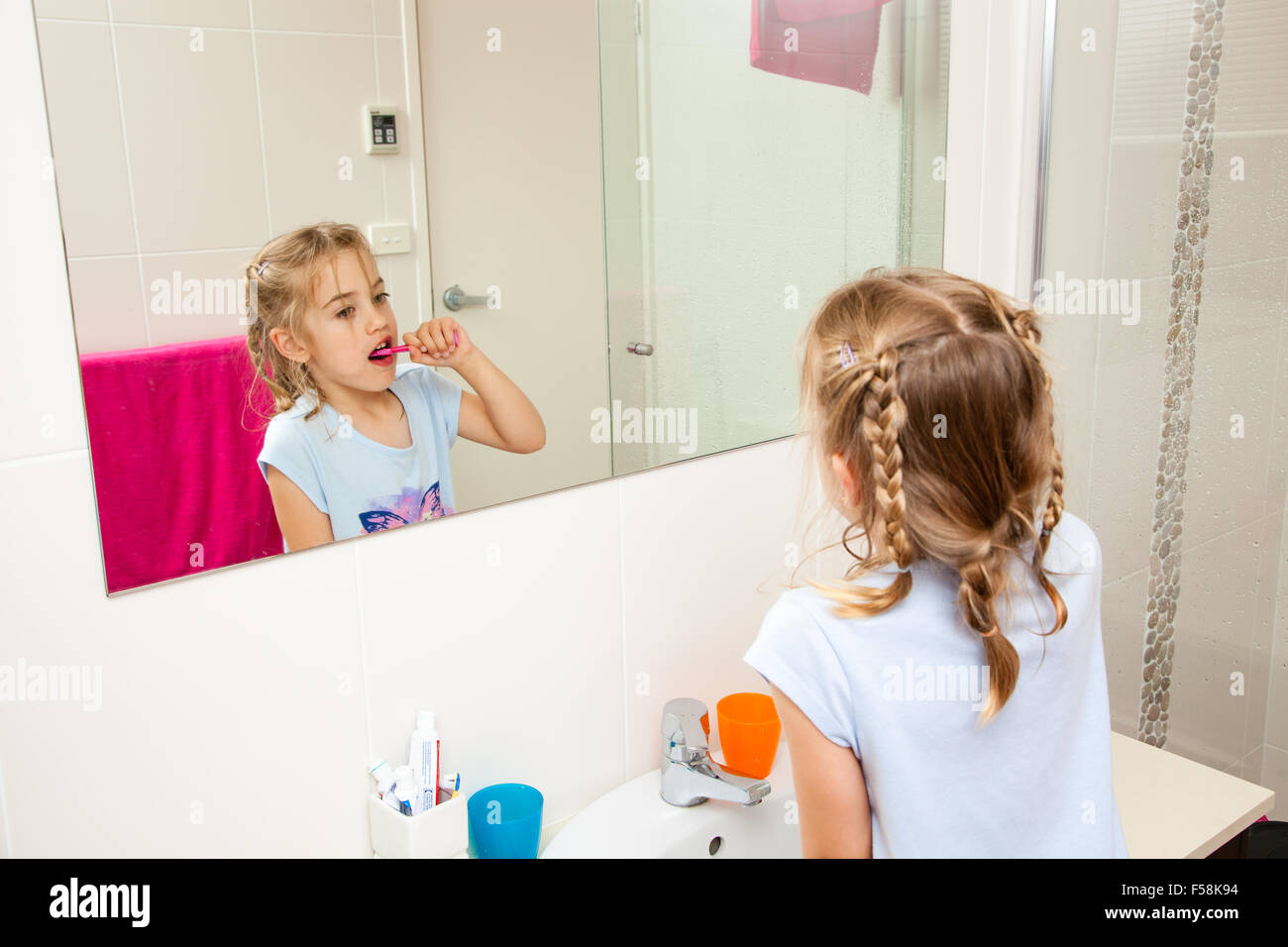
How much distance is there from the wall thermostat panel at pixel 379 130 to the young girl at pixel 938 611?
1.25 ft

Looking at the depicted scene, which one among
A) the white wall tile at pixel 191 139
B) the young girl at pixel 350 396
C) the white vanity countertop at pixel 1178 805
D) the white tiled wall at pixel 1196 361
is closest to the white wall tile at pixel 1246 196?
the white tiled wall at pixel 1196 361

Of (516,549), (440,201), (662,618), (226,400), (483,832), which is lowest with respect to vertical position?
(483,832)

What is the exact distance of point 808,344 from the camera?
3.03 feet

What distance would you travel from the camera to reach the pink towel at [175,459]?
828 millimetres

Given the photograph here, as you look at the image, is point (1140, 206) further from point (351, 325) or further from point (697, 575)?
point (351, 325)

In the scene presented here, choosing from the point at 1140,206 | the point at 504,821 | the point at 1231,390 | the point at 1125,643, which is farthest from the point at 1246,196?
the point at 504,821

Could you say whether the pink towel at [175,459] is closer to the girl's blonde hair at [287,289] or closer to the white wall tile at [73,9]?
the girl's blonde hair at [287,289]

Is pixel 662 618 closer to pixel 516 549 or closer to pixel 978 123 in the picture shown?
pixel 516 549

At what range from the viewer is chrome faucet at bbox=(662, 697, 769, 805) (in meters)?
1.12

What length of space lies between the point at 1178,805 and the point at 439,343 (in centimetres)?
93

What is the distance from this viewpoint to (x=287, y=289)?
90 cm
